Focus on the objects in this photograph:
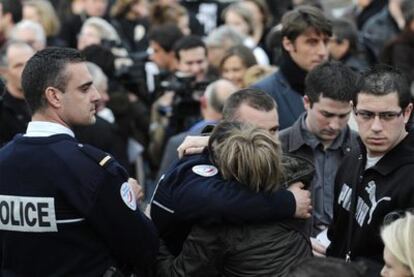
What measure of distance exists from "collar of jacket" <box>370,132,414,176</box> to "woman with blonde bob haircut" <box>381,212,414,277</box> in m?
1.01

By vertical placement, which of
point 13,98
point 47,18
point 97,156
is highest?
point 97,156

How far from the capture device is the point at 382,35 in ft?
41.8

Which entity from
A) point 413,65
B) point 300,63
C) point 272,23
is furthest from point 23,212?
point 272,23

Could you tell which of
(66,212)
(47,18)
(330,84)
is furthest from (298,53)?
(47,18)

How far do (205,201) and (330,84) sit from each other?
1.68 metres

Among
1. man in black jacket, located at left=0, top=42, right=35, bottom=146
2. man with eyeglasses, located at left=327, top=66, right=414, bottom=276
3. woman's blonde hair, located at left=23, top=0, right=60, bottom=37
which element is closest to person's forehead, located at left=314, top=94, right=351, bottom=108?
man with eyeglasses, located at left=327, top=66, right=414, bottom=276

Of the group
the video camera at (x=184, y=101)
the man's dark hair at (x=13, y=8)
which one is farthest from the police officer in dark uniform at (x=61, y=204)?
the man's dark hair at (x=13, y=8)

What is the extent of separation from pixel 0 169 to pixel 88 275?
2.01ft

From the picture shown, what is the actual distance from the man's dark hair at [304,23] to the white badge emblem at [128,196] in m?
2.86

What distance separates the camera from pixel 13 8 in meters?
12.7

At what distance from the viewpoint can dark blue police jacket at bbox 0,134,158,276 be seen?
4.73 m

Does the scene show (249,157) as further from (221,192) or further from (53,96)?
(53,96)

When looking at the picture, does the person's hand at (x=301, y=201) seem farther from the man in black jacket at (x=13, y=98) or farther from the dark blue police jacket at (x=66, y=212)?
the man in black jacket at (x=13, y=98)

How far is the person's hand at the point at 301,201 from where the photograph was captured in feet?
16.1
